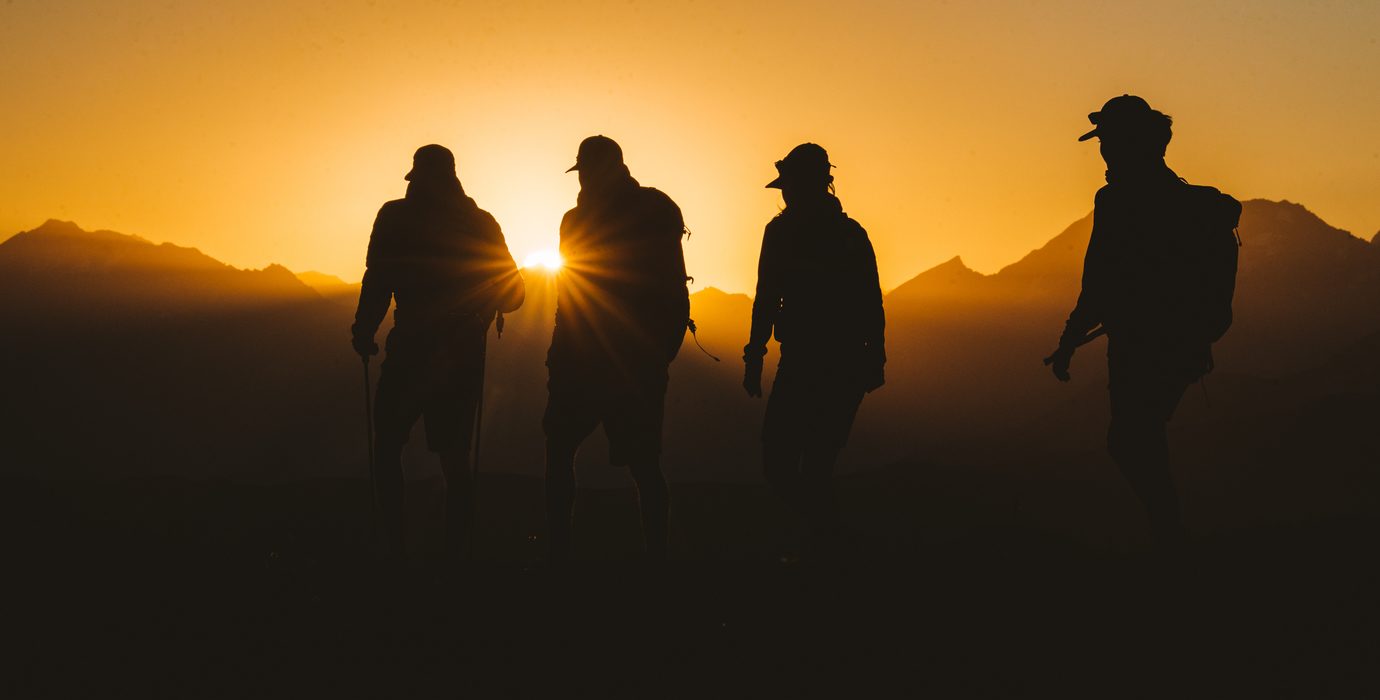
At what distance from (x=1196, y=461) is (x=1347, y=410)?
14.9m

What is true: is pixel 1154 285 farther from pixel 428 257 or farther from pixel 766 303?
pixel 428 257

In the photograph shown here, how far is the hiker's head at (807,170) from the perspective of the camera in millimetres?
6215

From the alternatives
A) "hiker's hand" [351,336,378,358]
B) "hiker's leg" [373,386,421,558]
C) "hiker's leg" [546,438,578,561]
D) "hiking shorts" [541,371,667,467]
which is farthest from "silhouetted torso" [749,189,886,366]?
"hiker's hand" [351,336,378,358]

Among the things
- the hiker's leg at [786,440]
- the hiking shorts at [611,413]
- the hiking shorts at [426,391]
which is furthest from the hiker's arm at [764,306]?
the hiking shorts at [426,391]

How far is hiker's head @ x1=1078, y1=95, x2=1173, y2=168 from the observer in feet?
19.4

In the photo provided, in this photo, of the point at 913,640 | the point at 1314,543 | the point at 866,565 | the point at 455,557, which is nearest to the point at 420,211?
the point at 455,557

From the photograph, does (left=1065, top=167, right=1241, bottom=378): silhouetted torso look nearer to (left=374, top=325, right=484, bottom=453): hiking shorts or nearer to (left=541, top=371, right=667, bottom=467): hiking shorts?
(left=541, top=371, right=667, bottom=467): hiking shorts

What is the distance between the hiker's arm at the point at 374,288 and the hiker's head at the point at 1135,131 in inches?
191

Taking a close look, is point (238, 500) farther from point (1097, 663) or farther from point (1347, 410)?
point (1347, 410)

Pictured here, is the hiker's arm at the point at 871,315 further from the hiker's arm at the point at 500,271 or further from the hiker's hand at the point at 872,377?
the hiker's arm at the point at 500,271

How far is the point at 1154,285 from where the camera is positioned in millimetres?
5789

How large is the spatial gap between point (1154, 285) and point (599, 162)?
357 centimetres

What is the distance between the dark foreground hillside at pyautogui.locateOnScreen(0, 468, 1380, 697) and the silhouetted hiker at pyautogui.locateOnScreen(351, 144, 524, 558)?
2.16 ft

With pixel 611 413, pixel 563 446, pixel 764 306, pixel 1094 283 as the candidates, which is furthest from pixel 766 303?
pixel 1094 283
